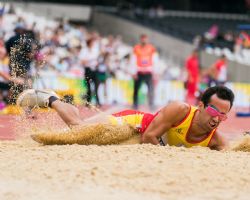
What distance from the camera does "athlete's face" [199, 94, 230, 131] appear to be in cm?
885

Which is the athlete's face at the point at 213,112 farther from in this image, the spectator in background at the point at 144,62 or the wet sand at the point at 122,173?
the spectator in background at the point at 144,62

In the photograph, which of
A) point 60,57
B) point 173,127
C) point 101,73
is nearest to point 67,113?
point 173,127

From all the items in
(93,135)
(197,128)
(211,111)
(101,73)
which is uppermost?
(211,111)

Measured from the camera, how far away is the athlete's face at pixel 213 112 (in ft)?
29.0

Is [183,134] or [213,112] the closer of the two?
[213,112]

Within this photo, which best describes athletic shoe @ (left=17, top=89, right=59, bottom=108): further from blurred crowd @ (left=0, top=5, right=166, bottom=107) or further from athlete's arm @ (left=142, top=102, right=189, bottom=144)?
blurred crowd @ (left=0, top=5, right=166, bottom=107)

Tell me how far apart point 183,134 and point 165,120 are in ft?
1.26

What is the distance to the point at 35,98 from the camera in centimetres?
995

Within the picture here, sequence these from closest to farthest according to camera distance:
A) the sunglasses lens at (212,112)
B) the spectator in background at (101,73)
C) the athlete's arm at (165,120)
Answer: the athlete's arm at (165,120) < the sunglasses lens at (212,112) < the spectator in background at (101,73)

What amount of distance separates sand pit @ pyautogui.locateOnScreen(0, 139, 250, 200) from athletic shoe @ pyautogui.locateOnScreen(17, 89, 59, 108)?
144 cm

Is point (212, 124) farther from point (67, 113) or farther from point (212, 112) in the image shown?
point (67, 113)

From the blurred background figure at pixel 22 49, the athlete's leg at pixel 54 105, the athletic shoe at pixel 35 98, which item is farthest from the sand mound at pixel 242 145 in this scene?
the blurred background figure at pixel 22 49

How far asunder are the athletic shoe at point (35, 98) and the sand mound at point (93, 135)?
2.46 ft

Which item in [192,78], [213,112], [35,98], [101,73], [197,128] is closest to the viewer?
[213,112]
